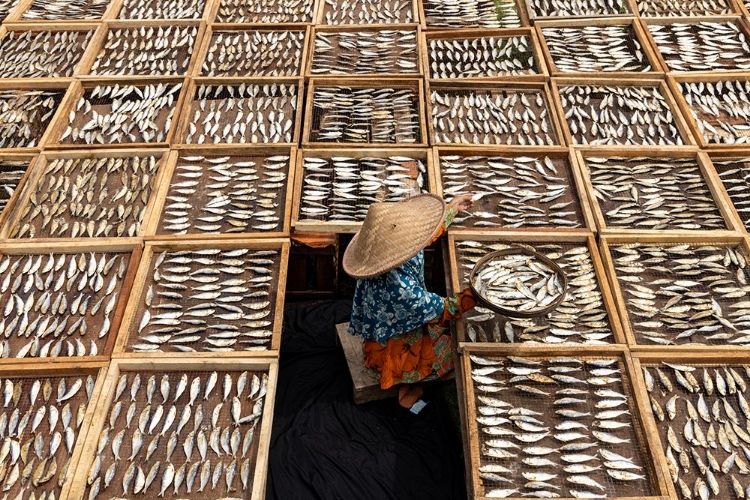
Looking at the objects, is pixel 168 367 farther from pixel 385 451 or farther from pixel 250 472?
pixel 385 451

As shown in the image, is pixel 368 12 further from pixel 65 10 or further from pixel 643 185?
pixel 643 185

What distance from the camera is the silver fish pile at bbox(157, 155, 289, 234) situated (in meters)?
4.48

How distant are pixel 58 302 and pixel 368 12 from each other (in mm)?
5321

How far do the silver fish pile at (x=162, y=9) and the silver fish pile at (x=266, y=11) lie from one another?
1.03 ft

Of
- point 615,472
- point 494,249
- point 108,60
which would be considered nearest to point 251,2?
point 108,60

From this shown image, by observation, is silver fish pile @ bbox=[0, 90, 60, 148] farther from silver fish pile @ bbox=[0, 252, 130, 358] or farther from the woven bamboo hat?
the woven bamboo hat

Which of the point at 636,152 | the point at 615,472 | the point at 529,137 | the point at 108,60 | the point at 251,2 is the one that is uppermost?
the point at 251,2

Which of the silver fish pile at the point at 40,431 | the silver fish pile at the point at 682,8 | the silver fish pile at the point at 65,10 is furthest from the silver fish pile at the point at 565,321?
the silver fish pile at the point at 65,10

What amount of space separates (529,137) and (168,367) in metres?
3.98

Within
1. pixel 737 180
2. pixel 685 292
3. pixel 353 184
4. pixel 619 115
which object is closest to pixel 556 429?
pixel 685 292

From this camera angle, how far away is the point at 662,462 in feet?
10.1

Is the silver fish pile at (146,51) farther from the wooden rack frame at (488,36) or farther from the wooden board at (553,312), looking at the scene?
the wooden board at (553,312)

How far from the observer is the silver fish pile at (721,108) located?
517 centimetres

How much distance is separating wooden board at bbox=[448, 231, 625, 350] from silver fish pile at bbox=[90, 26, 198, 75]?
418 centimetres
